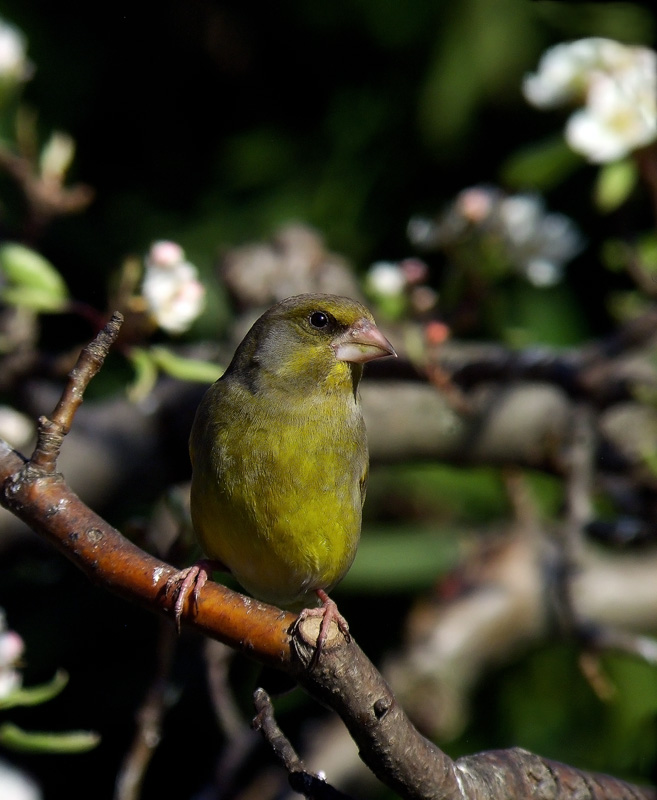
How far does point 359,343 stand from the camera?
225cm

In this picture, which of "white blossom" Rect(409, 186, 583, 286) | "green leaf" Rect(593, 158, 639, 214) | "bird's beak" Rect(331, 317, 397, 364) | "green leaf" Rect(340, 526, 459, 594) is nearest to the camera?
"bird's beak" Rect(331, 317, 397, 364)

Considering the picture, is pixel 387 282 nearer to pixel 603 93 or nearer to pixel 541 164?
pixel 541 164

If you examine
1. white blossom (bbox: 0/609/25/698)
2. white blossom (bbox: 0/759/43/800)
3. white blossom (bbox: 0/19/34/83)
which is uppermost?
white blossom (bbox: 0/19/34/83)

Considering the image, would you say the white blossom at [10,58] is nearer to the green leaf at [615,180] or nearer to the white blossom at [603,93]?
the white blossom at [603,93]

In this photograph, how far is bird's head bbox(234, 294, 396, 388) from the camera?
2.27 metres

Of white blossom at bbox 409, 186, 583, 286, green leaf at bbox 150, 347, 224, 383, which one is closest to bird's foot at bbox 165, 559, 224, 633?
green leaf at bbox 150, 347, 224, 383

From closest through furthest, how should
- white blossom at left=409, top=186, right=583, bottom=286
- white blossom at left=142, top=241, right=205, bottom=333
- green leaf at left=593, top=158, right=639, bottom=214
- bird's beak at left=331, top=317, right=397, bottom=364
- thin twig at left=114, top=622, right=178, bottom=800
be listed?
bird's beak at left=331, top=317, right=397, bottom=364, thin twig at left=114, top=622, right=178, bottom=800, white blossom at left=142, top=241, right=205, bottom=333, green leaf at left=593, top=158, right=639, bottom=214, white blossom at left=409, top=186, right=583, bottom=286

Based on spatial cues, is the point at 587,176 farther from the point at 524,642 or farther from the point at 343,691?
the point at 343,691

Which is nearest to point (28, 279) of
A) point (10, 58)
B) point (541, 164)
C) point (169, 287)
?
point (169, 287)

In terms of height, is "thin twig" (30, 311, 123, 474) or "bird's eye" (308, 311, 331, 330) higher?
"bird's eye" (308, 311, 331, 330)

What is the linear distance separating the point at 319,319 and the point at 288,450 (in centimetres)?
28

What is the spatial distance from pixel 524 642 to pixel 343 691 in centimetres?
256

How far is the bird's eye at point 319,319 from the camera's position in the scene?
2.29 metres

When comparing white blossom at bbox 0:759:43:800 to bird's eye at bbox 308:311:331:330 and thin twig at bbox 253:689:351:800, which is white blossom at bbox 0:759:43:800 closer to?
thin twig at bbox 253:689:351:800
